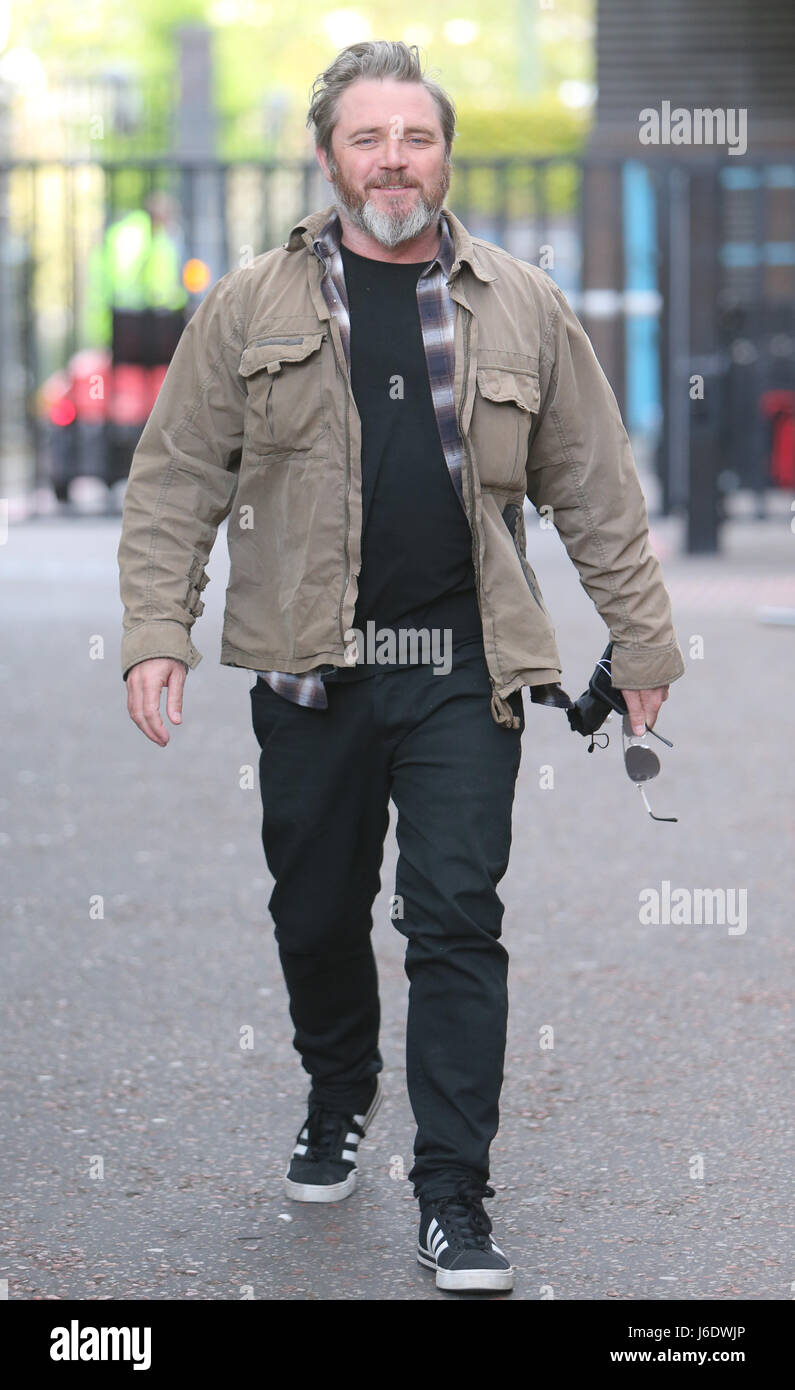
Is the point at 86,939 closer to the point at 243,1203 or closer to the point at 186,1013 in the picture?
the point at 186,1013

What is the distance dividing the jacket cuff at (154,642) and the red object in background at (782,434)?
14600 mm

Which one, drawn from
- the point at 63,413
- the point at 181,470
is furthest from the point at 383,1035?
the point at 63,413

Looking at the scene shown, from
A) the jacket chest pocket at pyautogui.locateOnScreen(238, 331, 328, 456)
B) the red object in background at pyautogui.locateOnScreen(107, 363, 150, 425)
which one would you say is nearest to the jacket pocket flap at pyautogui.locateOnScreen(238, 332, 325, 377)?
the jacket chest pocket at pyautogui.locateOnScreen(238, 331, 328, 456)

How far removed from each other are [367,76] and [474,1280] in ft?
6.40

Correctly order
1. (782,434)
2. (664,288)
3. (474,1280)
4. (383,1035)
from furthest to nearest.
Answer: (782,434) < (664,288) < (383,1035) < (474,1280)

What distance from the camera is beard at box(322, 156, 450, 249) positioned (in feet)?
12.0

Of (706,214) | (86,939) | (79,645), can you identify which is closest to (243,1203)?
(86,939)

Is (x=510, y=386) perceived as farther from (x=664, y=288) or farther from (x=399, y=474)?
(x=664, y=288)

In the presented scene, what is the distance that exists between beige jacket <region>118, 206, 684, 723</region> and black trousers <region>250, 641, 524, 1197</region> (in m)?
0.09

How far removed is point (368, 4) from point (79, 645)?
1866 inches

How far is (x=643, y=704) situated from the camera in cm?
391

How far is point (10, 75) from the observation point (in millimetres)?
40938

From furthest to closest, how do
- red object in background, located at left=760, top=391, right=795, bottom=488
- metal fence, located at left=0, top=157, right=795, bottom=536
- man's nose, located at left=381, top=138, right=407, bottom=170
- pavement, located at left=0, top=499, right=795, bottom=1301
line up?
red object in background, located at left=760, top=391, right=795, bottom=488, metal fence, located at left=0, top=157, right=795, bottom=536, pavement, located at left=0, top=499, right=795, bottom=1301, man's nose, located at left=381, top=138, right=407, bottom=170

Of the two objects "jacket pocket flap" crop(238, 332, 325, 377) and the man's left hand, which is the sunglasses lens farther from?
"jacket pocket flap" crop(238, 332, 325, 377)
